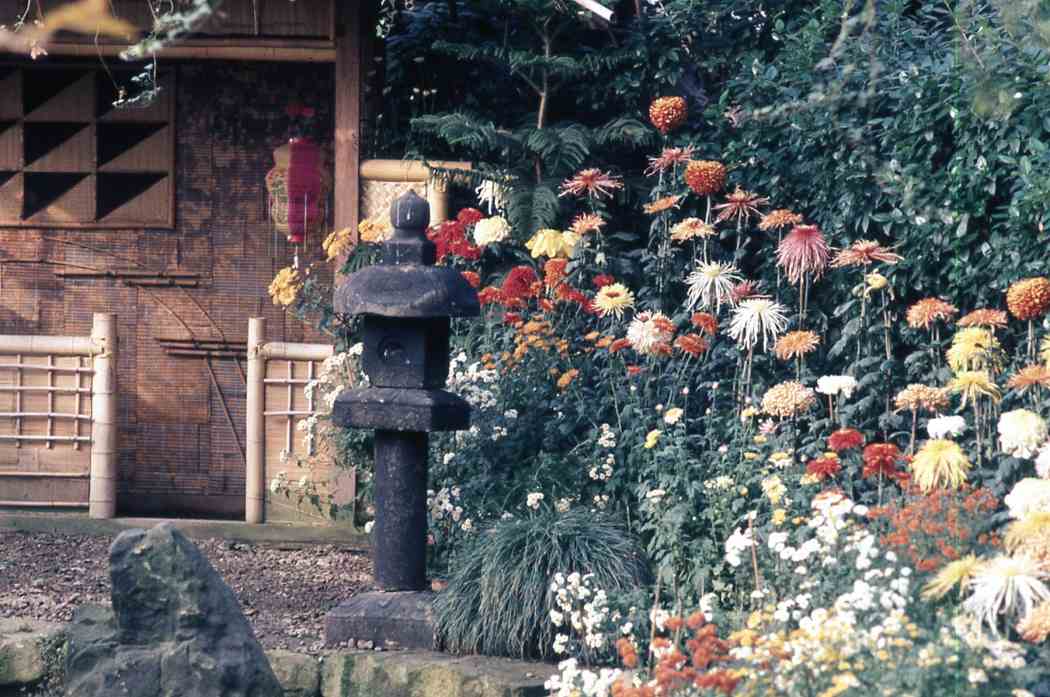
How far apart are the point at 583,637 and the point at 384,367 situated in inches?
49.6

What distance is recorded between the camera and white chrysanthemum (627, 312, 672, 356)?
6.29 meters

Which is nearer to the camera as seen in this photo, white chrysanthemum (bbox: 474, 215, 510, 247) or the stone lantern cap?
the stone lantern cap

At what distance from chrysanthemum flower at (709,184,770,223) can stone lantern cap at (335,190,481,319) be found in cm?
154

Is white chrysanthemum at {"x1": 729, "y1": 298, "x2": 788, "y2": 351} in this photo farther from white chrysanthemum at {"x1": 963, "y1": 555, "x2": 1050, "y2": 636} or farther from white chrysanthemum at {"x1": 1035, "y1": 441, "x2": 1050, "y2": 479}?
white chrysanthemum at {"x1": 963, "y1": 555, "x2": 1050, "y2": 636}

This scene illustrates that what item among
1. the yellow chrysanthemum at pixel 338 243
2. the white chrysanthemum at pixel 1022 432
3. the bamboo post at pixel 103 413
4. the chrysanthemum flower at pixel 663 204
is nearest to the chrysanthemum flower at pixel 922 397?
the white chrysanthemum at pixel 1022 432

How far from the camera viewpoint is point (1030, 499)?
16.2 feet

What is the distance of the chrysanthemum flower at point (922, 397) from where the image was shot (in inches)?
226

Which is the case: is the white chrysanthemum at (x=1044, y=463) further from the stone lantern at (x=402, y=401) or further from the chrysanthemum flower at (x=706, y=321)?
the stone lantern at (x=402, y=401)

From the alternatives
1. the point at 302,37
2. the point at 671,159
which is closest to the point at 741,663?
the point at 671,159

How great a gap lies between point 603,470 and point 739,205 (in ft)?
4.80

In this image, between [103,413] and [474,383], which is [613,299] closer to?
[474,383]

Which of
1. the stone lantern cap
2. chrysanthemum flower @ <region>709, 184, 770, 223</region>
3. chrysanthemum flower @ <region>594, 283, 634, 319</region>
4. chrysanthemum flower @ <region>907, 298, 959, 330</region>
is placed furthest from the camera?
chrysanthemum flower @ <region>709, 184, 770, 223</region>

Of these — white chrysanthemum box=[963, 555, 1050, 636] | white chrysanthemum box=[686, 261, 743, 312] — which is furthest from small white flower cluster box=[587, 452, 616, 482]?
white chrysanthemum box=[963, 555, 1050, 636]

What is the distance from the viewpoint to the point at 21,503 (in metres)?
8.21
